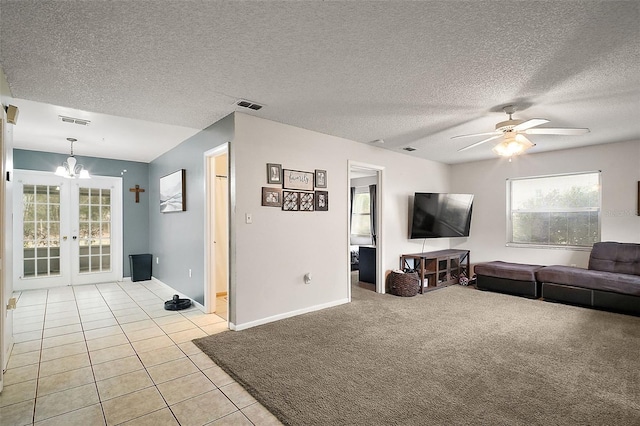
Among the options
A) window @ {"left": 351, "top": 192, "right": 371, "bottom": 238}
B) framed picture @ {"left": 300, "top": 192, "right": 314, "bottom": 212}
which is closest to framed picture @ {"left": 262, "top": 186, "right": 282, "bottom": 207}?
framed picture @ {"left": 300, "top": 192, "right": 314, "bottom": 212}

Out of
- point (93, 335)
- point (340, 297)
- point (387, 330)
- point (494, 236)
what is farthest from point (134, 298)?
point (494, 236)

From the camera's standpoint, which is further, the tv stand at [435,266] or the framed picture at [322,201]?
the tv stand at [435,266]

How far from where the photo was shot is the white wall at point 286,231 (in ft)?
11.5

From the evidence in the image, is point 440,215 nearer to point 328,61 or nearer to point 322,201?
point 322,201

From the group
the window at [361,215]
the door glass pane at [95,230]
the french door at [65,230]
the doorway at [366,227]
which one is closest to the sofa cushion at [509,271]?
the doorway at [366,227]

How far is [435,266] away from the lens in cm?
554

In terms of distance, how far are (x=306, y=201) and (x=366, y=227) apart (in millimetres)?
3187

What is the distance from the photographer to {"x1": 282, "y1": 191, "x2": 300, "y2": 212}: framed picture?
3875mm

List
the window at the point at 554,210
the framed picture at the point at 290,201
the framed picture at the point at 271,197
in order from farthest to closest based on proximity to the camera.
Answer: the window at the point at 554,210
the framed picture at the point at 290,201
the framed picture at the point at 271,197

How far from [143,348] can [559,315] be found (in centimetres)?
486

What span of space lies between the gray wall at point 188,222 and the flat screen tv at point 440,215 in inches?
138

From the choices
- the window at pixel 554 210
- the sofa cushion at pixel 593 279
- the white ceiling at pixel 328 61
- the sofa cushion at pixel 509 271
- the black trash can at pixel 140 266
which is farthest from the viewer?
the black trash can at pixel 140 266

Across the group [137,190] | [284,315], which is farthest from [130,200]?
[284,315]

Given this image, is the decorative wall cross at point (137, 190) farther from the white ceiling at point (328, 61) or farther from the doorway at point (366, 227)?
the doorway at point (366, 227)
